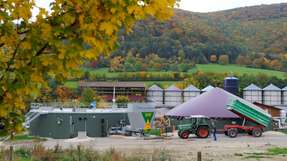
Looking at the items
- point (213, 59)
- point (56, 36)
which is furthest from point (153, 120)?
point (213, 59)

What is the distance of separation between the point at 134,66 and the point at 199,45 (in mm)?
29258

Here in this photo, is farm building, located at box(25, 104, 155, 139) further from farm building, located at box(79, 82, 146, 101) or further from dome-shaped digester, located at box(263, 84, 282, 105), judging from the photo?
farm building, located at box(79, 82, 146, 101)

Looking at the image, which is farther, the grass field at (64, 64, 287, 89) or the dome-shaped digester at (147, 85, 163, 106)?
the grass field at (64, 64, 287, 89)

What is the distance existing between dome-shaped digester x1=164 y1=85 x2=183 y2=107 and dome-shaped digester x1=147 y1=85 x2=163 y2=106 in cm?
102

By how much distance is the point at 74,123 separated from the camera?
4144 cm

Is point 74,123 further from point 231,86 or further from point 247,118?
point 231,86

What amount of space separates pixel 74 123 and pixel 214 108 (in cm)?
1087

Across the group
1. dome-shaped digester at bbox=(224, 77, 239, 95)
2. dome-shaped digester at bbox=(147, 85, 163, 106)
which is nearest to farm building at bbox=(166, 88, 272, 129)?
dome-shaped digester at bbox=(224, 77, 239, 95)

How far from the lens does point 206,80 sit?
85562 millimetres

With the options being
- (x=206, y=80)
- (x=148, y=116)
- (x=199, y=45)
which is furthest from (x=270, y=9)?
(x=148, y=116)

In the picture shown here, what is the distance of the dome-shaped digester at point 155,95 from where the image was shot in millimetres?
74181

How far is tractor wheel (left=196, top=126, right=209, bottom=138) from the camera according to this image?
37656 millimetres

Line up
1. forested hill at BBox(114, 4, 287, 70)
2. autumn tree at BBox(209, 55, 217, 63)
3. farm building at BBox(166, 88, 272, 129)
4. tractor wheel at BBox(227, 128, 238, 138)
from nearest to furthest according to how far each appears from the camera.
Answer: tractor wheel at BBox(227, 128, 238, 138), farm building at BBox(166, 88, 272, 129), autumn tree at BBox(209, 55, 217, 63), forested hill at BBox(114, 4, 287, 70)

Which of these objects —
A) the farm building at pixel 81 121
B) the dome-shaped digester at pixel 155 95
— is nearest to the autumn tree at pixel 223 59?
the dome-shaped digester at pixel 155 95
